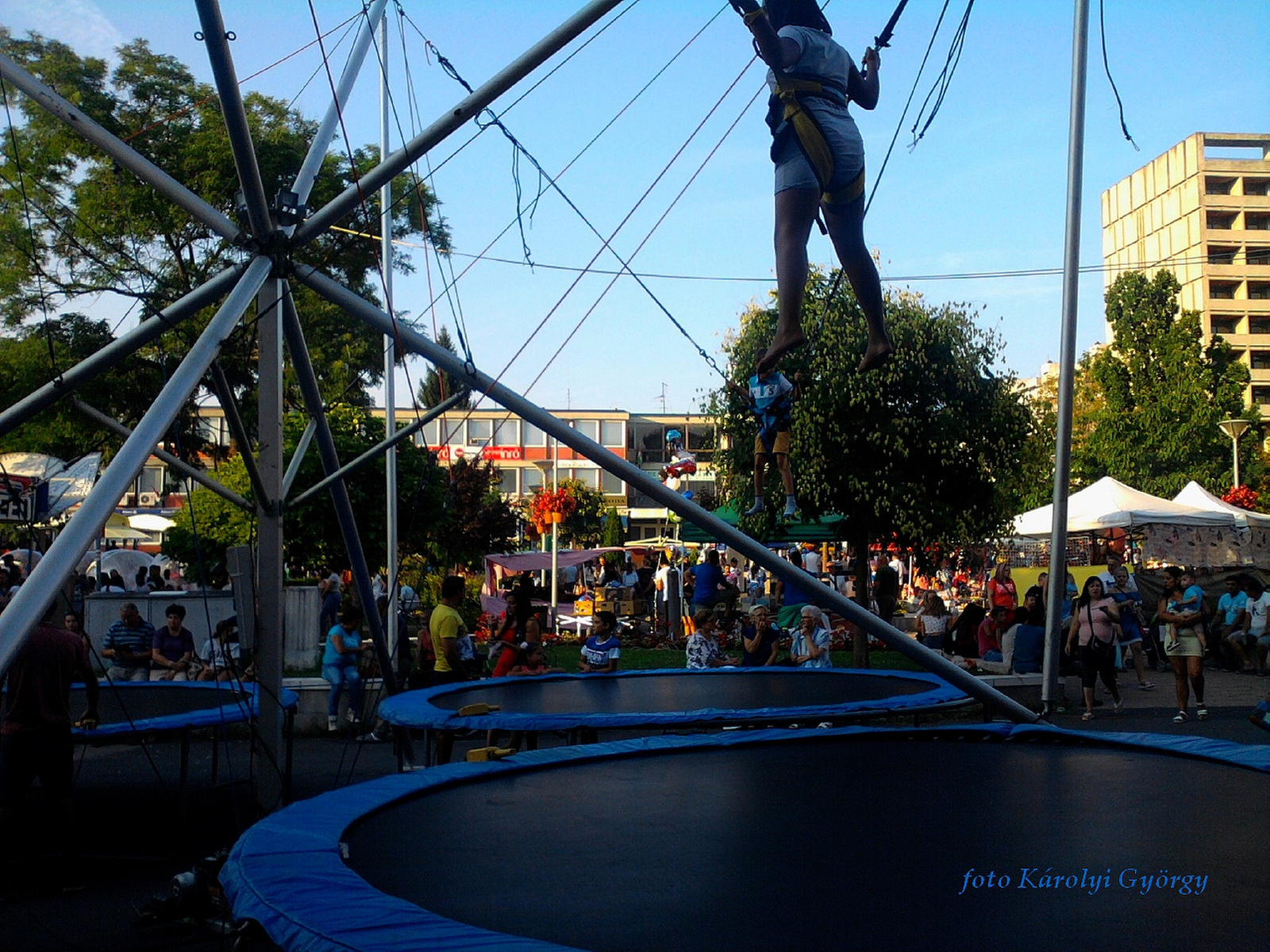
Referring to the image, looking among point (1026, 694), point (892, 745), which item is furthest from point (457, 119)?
point (1026, 694)

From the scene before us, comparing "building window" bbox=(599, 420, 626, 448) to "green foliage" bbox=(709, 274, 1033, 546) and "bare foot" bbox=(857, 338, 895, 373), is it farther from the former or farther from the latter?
"bare foot" bbox=(857, 338, 895, 373)

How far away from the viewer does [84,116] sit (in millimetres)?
3820

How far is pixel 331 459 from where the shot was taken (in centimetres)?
499

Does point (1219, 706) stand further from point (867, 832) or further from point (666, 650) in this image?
point (867, 832)

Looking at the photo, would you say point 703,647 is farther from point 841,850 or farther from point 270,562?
point 841,850

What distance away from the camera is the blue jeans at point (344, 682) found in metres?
8.11

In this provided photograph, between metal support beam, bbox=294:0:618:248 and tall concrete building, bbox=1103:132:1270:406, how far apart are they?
153 feet

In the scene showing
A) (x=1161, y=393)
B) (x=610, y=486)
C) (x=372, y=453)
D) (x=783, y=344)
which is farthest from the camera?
(x=610, y=486)

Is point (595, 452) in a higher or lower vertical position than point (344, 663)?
higher

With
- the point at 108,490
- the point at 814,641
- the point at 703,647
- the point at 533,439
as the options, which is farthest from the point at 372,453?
the point at 533,439

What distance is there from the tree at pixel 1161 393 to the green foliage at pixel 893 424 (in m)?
20.0

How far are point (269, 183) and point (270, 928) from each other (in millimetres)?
15657

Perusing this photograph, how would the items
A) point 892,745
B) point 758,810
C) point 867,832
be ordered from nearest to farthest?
point 867,832, point 758,810, point 892,745

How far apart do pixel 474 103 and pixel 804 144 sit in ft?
3.48
